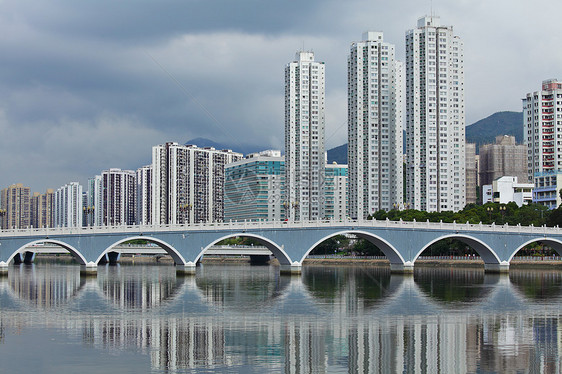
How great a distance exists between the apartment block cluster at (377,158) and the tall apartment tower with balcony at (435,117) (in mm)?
136

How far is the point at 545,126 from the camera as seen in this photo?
408 ft

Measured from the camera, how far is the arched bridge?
57312 millimetres

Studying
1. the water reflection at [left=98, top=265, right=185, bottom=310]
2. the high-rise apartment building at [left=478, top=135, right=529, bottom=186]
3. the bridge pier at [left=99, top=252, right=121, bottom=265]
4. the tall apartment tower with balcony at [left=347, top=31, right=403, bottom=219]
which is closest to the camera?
the water reflection at [left=98, top=265, right=185, bottom=310]

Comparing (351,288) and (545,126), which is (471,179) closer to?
(545,126)

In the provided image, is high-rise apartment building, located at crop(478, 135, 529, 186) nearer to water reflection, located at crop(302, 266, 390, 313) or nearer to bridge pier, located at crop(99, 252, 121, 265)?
bridge pier, located at crop(99, 252, 121, 265)

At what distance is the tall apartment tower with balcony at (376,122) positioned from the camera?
108m

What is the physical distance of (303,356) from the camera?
80.0 ft

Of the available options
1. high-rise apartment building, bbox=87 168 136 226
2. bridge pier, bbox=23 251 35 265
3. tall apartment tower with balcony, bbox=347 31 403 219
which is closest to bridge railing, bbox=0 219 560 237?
tall apartment tower with balcony, bbox=347 31 403 219

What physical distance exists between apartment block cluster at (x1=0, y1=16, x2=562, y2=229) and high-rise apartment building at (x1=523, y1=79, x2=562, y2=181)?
17cm

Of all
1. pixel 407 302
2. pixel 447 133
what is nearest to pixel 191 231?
pixel 407 302

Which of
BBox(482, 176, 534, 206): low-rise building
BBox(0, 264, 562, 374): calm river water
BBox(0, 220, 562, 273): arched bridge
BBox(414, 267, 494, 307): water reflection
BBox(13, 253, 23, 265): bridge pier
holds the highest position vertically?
BBox(482, 176, 534, 206): low-rise building

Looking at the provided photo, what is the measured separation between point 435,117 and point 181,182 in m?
65.9

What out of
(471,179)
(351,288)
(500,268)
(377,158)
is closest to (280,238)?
(351,288)

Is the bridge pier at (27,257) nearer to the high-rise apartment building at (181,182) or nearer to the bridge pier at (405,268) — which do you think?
the high-rise apartment building at (181,182)
